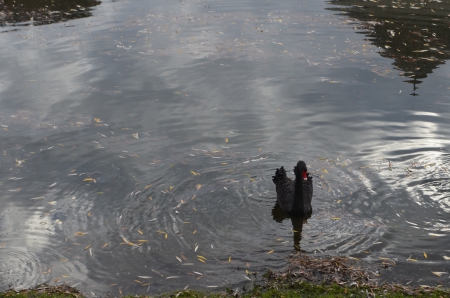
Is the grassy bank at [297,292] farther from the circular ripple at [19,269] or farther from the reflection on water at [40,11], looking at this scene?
the reflection on water at [40,11]

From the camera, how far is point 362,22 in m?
20.7

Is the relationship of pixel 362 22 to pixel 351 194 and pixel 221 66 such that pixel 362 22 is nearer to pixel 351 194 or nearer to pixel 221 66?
pixel 221 66

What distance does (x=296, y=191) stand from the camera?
897 cm

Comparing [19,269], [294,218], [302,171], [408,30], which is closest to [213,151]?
[294,218]

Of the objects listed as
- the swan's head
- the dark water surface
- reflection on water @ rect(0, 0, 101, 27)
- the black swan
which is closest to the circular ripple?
the dark water surface

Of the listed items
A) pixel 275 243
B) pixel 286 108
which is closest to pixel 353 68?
pixel 286 108

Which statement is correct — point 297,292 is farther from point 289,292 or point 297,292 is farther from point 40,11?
point 40,11

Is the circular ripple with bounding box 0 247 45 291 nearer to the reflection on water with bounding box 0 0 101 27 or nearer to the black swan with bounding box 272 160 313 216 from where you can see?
the black swan with bounding box 272 160 313 216

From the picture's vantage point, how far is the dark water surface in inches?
320

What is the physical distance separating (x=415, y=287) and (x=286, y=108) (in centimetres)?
661

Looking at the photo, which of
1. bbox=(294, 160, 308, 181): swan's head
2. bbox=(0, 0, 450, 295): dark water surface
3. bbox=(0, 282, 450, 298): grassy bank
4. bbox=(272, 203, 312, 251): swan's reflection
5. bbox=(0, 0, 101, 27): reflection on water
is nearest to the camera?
bbox=(0, 282, 450, 298): grassy bank

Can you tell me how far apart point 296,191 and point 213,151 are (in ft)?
8.57

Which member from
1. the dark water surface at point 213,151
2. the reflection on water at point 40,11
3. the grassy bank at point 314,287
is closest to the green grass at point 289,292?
the grassy bank at point 314,287

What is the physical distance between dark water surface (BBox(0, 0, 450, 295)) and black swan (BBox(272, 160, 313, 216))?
244 millimetres
